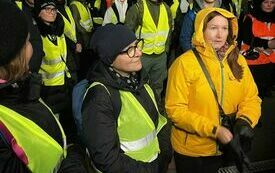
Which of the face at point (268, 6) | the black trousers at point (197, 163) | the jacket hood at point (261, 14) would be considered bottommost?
the black trousers at point (197, 163)

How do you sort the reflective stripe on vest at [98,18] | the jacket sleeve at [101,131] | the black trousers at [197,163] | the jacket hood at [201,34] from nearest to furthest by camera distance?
the jacket sleeve at [101,131], the jacket hood at [201,34], the black trousers at [197,163], the reflective stripe on vest at [98,18]

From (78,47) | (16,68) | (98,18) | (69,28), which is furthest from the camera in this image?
(98,18)

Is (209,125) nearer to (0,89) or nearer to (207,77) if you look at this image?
(207,77)

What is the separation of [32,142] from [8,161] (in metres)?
0.13

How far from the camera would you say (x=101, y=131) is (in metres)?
2.14

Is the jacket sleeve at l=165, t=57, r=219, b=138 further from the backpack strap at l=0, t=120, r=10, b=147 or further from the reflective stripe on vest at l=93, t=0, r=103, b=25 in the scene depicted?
the reflective stripe on vest at l=93, t=0, r=103, b=25

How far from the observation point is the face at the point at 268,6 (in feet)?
16.3

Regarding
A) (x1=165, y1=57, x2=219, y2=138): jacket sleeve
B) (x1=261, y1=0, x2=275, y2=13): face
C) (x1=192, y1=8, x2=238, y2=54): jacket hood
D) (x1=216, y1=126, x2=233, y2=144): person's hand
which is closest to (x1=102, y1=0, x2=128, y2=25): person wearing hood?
(x1=261, y1=0, x2=275, y2=13): face

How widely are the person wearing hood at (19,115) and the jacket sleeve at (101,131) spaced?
0.47 meters

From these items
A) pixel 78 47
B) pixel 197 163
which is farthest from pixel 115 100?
pixel 78 47

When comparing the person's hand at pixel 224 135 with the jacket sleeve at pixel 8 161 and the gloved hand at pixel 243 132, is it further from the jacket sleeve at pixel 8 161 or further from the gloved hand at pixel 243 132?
the jacket sleeve at pixel 8 161

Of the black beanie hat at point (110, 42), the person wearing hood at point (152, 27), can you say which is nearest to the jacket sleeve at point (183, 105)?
the black beanie hat at point (110, 42)

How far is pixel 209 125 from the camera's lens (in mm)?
2746

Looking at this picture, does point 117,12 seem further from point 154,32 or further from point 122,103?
point 122,103
